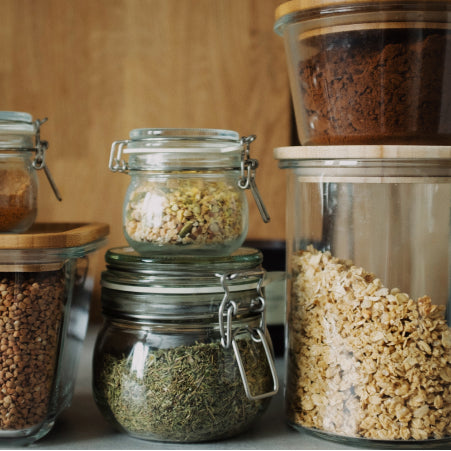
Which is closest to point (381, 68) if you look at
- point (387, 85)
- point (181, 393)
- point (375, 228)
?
point (387, 85)

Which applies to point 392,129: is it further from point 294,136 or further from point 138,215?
point 294,136

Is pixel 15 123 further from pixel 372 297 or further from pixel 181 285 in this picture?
pixel 372 297

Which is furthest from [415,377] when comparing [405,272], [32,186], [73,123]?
[73,123]

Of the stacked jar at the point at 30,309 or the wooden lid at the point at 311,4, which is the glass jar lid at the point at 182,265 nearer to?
the stacked jar at the point at 30,309

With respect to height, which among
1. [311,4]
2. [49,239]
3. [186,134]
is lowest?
[49,239]

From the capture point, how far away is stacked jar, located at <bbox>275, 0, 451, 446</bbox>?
710 mm

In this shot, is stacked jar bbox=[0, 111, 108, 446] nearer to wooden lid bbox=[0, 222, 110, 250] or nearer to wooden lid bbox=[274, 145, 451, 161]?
wooden lid bbox=[0, 222, 110, 250]

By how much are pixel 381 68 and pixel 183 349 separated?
36 cm

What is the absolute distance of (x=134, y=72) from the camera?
137cm

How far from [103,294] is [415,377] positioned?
1.14ft

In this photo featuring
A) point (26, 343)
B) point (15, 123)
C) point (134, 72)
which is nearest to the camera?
point (26, 343)

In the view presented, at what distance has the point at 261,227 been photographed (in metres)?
1.41

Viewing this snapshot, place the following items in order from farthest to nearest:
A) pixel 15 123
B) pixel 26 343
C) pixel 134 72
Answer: pixel 134 72
pixel 15 123
pixel 26 343

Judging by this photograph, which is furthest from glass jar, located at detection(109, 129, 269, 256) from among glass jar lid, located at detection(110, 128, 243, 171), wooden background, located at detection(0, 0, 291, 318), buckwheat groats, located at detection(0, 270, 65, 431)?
wooden background, located at detection(0, 0, 291, 318)
